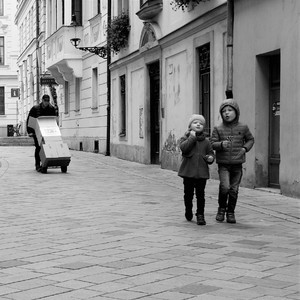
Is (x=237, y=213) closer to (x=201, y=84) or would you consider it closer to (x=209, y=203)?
(x=209, y=203)

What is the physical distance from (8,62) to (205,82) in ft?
140

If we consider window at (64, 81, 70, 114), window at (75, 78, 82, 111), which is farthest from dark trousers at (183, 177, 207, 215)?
window at (64, 81, 70, 114)

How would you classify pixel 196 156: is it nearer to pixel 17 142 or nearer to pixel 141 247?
pixel 141 247

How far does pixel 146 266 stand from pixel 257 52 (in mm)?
7828

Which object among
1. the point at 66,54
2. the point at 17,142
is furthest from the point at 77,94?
the point at 17,142

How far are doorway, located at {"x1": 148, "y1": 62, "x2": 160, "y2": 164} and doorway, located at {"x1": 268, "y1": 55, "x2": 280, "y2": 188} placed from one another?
7.49 m

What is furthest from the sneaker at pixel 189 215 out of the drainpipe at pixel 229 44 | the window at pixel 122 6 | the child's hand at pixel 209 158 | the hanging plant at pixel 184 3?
the window at pixel 122 6

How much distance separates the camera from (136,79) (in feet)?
74.4

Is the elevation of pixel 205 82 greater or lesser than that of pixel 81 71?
lesser

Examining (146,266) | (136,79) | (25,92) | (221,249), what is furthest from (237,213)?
(25,92)

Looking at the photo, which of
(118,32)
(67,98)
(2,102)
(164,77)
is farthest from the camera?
(2,102)

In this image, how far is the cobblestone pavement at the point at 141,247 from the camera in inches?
215

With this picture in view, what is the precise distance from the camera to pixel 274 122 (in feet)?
44.0

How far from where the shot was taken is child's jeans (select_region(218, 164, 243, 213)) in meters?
8.96
